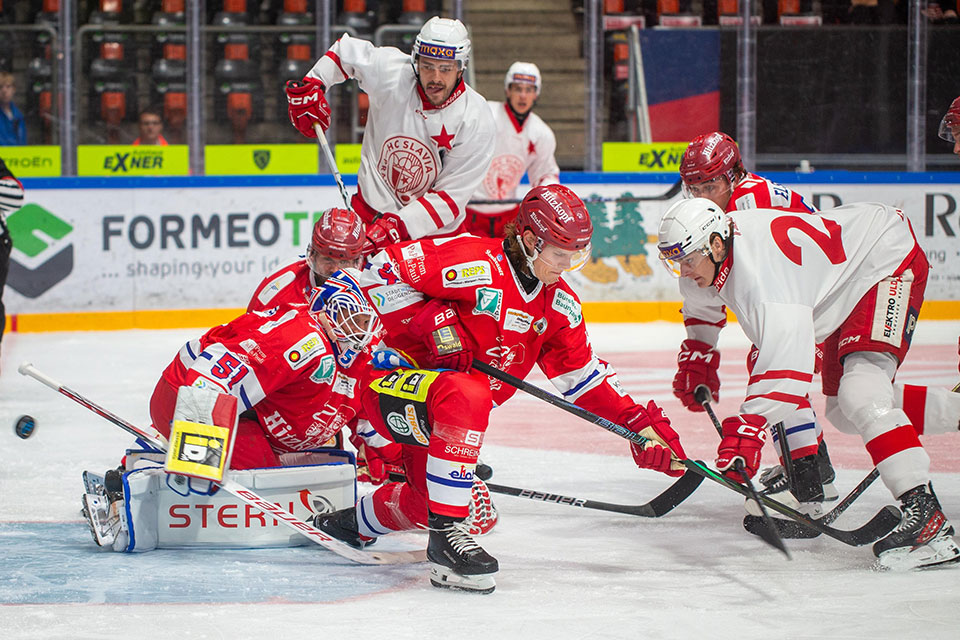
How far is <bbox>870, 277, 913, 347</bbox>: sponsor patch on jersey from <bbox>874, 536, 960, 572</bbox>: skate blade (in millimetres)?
497

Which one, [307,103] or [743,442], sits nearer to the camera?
[743,442]

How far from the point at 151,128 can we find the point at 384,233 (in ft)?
14.8

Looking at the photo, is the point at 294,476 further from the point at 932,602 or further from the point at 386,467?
the point at 932,602

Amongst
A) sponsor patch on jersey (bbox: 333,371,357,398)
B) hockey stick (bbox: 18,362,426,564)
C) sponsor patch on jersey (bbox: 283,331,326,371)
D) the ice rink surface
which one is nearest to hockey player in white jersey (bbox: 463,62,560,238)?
the ice rink surface

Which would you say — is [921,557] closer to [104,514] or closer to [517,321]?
[517,321]

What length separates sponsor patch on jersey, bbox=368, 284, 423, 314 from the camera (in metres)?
3.07

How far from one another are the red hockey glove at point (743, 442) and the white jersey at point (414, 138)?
5.04 feet

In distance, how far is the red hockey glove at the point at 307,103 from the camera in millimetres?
4254

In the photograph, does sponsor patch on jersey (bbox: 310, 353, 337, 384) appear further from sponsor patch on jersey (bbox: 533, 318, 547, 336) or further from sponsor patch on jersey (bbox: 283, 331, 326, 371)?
sponsor patch on jersey (bbox: 533, 318, 547, 336)

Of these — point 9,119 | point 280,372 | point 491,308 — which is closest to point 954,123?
point 491,308

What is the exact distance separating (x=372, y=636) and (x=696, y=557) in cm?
100

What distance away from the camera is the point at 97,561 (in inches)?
122

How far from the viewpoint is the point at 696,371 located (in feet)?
11.6

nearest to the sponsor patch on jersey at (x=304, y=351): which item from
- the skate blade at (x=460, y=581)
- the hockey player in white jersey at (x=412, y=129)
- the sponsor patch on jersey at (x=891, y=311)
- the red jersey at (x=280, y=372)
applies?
the red jersey at (x=280, y=372)
